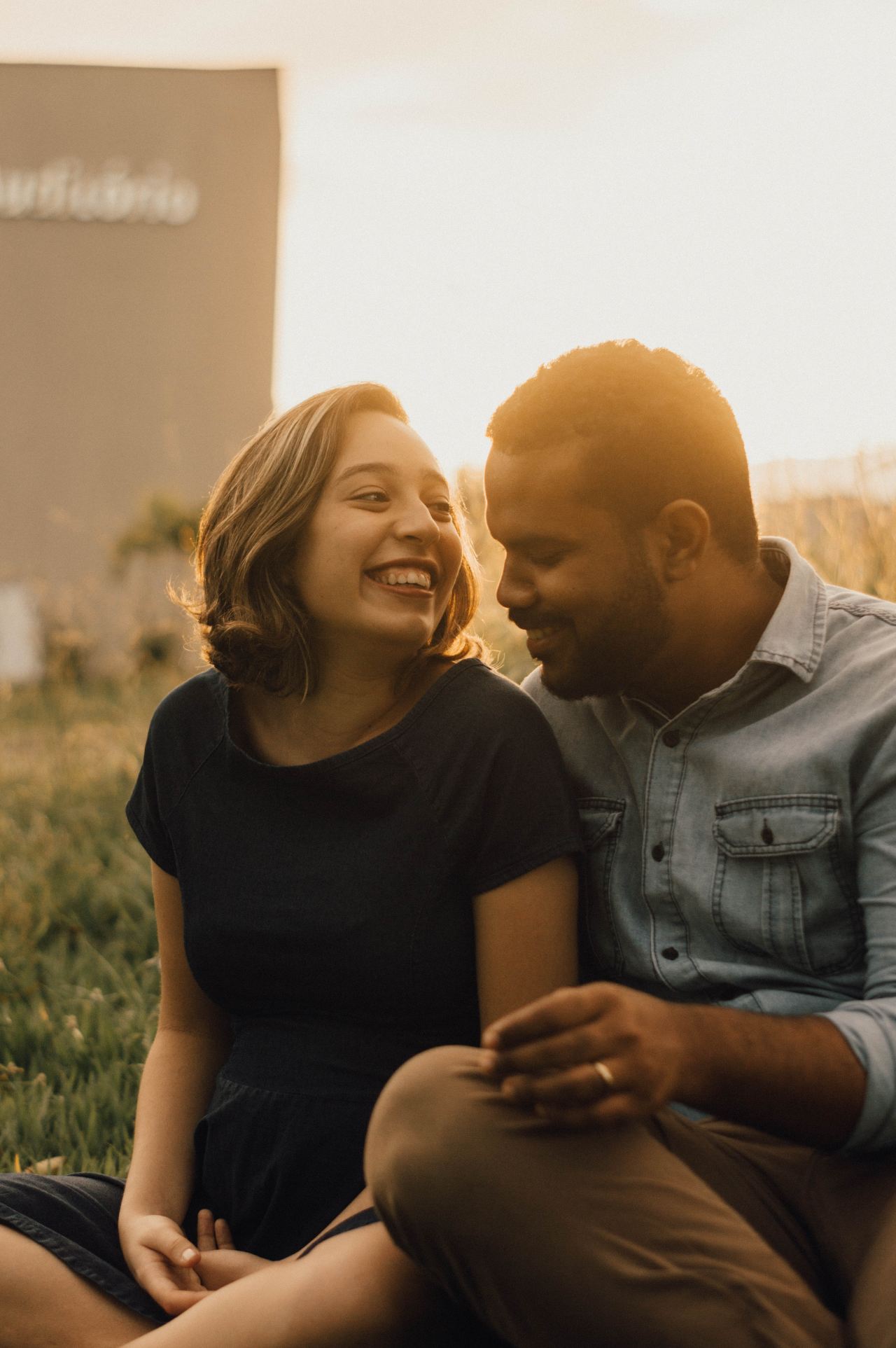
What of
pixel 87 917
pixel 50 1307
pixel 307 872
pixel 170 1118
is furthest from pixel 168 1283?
pixel 87 917

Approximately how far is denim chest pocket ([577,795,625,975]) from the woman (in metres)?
0.09

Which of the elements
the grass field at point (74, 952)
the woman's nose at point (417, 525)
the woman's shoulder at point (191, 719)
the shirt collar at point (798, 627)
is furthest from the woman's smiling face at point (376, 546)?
the grass field at point (74, 952)

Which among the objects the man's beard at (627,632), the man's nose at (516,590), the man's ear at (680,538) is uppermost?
the man's ear at (680,538)

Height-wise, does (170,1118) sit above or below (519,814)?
below

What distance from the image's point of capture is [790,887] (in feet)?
6.46

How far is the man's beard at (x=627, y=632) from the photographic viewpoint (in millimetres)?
2115

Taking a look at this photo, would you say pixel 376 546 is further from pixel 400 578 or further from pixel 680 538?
pixel 680 538

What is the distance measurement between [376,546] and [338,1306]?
1.18 m

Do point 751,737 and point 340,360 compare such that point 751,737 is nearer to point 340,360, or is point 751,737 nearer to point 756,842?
point 756,842

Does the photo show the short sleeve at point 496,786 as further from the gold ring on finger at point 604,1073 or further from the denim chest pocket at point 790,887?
the gold ring on finger at point 604,1073

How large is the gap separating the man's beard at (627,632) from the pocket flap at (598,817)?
209 mm

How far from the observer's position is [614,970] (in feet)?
7.29

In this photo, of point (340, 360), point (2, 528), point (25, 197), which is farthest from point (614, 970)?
point (25, 197)

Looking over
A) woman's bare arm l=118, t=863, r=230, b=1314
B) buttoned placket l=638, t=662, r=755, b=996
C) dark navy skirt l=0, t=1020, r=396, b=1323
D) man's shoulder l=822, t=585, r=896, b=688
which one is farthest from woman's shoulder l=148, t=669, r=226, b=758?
man's shoulder l=822, t=585, r=896, b=688
